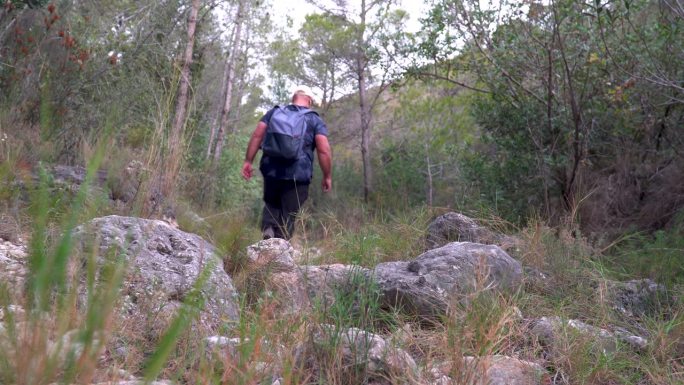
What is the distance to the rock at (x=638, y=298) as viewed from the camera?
4.06 metres

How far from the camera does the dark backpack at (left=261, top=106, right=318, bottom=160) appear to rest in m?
5.77

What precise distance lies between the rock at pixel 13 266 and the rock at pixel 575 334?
216 centimetres

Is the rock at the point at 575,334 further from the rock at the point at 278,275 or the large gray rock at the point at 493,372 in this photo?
the rock at the point at 278,275

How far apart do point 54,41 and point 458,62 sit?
470 centimetres

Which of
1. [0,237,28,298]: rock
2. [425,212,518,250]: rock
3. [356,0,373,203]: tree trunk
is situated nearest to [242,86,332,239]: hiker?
[425,212,518,250]: rock

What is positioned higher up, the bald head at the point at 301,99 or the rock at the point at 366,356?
the bald head at the point at 301,99

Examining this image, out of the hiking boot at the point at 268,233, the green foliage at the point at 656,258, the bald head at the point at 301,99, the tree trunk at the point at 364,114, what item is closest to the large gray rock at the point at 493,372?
the green foliage at the point at 656,258

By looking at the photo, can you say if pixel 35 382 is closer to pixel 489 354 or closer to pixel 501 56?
pixel 489 354

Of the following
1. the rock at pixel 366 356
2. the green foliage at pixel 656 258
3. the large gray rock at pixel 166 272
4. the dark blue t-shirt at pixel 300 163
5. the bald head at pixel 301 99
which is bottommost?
the green foliage at pixel 656 258

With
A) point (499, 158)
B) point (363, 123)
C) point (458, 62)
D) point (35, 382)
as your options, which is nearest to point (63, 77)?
point (458, 62)

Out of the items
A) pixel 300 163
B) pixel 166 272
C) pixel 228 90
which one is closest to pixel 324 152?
pixel 300 163

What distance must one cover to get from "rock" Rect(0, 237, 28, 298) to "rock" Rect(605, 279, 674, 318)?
299 centimetres

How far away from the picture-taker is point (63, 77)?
7.56 m

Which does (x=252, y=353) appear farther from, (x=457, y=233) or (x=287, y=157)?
(x=287, y=157)
